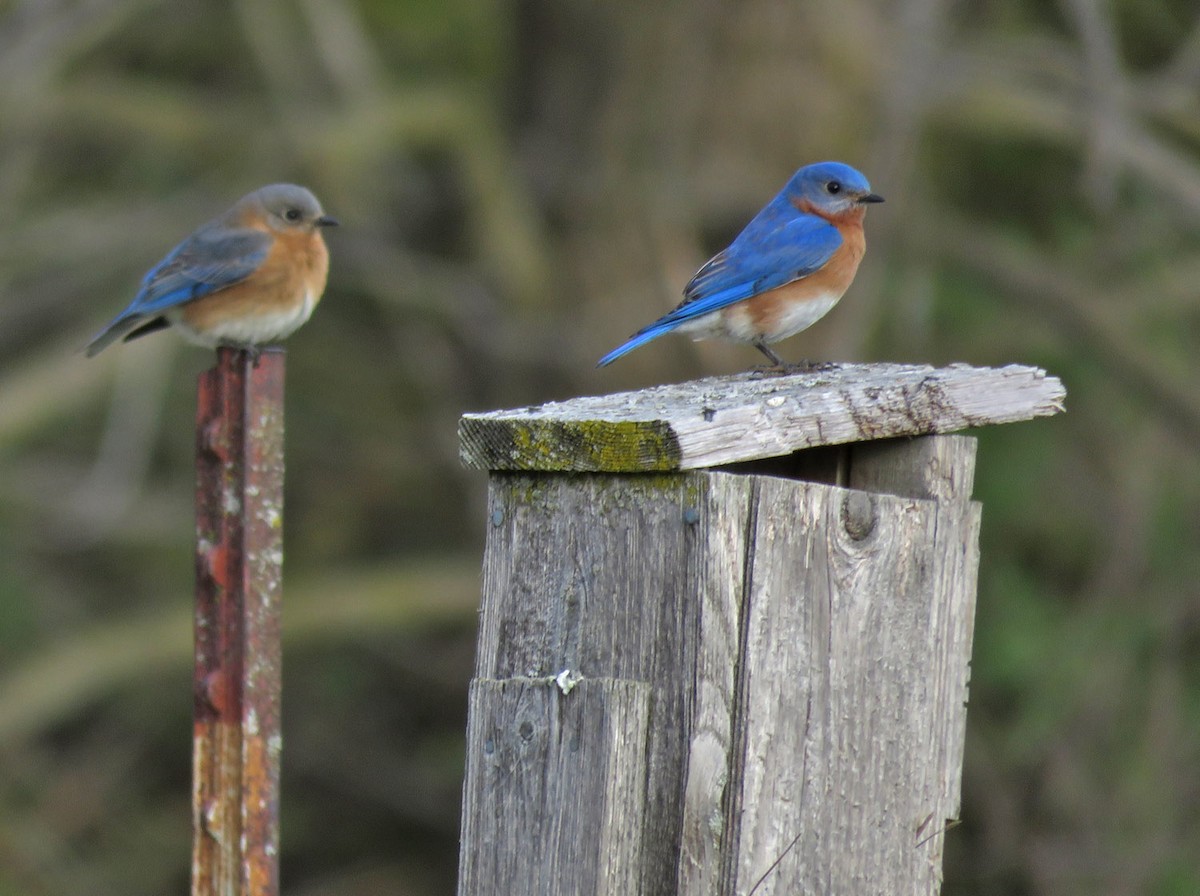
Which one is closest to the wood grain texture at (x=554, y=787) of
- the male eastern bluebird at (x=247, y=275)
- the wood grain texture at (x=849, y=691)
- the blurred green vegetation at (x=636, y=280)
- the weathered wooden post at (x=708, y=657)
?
the weathered wooden post at (x=708, y=657)

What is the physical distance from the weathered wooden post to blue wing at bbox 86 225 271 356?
2.87m

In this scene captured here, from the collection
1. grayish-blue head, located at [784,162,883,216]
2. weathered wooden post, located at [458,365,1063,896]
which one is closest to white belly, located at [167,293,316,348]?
grayish-blue head, located at [784,162,883,216]

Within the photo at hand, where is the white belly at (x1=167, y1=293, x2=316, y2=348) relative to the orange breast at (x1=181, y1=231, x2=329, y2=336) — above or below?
below

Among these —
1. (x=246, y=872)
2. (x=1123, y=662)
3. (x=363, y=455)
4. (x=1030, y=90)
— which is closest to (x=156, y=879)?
(x=363, y=455)

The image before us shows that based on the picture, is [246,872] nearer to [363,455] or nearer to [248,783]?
[248,783]

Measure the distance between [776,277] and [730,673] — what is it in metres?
2.16

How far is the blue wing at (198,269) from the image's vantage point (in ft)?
16.4

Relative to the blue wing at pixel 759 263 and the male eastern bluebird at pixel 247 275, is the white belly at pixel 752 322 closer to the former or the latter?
the blue wing at pixel 759 263

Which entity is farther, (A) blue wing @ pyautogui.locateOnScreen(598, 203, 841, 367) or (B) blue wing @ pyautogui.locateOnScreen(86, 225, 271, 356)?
(B) blue wing @ pyautogui.locateOnScreen(86, 225, 271, 356)

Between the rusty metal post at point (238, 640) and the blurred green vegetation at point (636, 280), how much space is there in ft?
11.9

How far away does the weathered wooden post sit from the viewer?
7.17ft

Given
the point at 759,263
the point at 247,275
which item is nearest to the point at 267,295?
the point at 247,275

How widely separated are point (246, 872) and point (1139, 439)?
5588 mm

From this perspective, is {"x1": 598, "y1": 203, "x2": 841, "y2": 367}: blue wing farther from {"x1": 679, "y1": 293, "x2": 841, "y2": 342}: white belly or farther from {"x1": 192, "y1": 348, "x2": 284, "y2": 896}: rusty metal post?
{"x1": 192, "y1": 348, "x2": 284, "y2": 896}: rusty metal post
